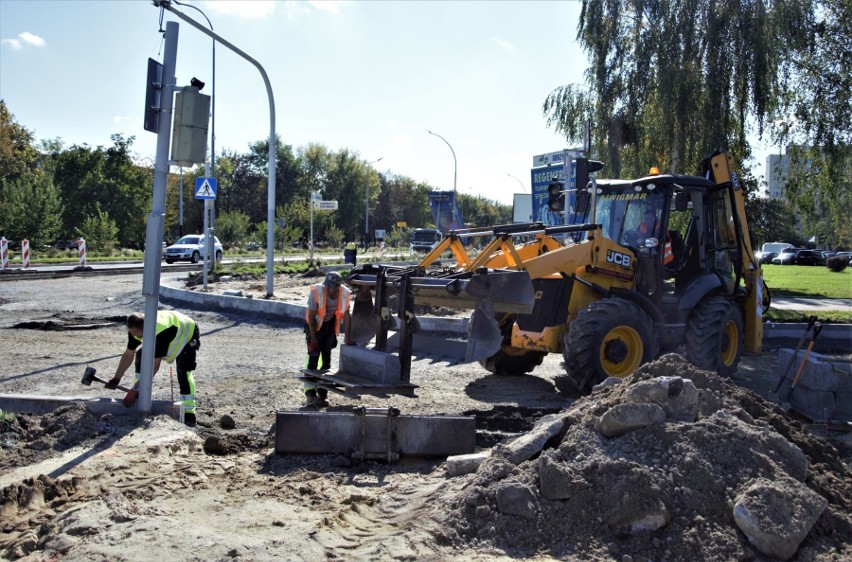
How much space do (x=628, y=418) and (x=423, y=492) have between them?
151 centimetres

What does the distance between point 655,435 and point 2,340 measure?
11155mm

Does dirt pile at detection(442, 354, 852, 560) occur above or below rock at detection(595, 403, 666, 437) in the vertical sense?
below

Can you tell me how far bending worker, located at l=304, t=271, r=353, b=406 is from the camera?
859cm

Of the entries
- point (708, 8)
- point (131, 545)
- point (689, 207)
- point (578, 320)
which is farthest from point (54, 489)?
point (708, 8)

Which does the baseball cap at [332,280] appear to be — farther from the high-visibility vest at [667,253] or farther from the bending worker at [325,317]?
the high-visibility vest at [667,253]

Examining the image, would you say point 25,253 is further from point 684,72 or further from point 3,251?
point 684,72

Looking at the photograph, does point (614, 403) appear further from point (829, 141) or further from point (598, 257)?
point (829, 141)

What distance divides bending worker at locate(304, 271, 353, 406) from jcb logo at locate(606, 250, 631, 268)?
3.08 metres

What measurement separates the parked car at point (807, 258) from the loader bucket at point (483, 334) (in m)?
52.0

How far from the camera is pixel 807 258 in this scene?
5288cm

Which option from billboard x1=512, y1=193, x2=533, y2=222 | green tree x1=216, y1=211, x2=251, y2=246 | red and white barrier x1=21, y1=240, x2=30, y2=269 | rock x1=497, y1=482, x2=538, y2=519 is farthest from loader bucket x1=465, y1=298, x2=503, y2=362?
green tree x1=216, y1=211, x2=251, y2=246

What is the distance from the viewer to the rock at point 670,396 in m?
5.45

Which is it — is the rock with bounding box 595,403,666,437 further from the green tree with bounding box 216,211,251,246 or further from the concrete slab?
the green tree with bounding box 216,211,251,246

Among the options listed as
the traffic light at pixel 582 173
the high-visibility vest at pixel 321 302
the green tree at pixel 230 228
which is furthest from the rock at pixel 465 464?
the green tree at pixel 230 228
